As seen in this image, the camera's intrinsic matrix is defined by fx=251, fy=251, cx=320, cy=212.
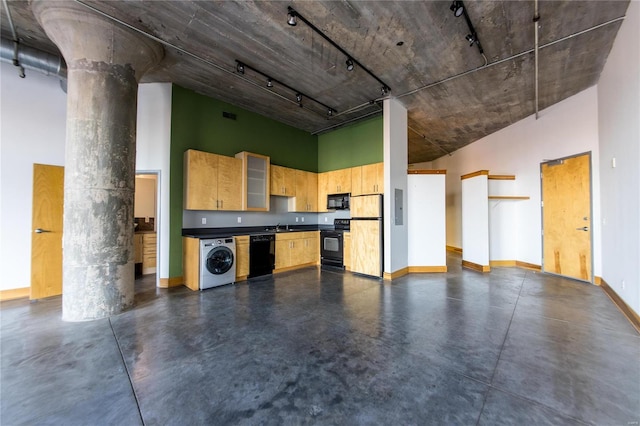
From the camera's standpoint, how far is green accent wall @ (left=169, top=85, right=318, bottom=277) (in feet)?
14.9

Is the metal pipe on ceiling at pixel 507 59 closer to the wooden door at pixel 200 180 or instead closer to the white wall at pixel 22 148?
the wooden door at pixel 200 180

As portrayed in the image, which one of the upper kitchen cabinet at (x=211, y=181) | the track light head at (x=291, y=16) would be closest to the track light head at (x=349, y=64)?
the track light head at (x=291, y=16)

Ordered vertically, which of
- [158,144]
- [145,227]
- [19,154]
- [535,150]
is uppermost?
[535,150]

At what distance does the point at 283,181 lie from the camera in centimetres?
601

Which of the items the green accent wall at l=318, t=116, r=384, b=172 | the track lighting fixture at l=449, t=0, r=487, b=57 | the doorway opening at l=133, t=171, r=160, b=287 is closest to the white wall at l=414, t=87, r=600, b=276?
the track lighting fixture at l=449, t=0, r=487, b=57

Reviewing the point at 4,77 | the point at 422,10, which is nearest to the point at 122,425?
the point at 422,10

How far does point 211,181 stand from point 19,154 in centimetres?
260

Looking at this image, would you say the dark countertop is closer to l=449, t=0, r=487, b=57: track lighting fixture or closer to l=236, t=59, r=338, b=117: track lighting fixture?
l=236, t=59, r=338, b=117: track lighting fixture

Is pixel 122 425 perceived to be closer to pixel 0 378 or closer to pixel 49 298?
pixel 0 378

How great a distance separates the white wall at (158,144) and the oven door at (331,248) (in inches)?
129

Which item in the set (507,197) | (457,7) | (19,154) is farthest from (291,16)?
(507,197)

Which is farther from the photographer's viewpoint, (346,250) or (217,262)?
(346,250)

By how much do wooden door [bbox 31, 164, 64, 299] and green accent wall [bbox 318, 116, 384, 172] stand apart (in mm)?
5293

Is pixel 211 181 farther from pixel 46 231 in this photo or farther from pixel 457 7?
pixel 457 7
